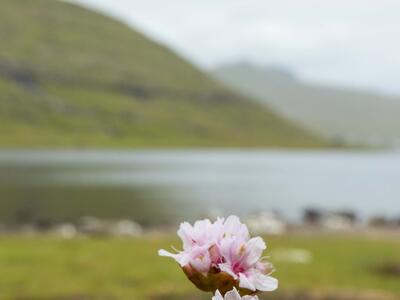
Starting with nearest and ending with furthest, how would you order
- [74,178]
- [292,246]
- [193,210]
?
[292,246] → [193,210] → [74,178]

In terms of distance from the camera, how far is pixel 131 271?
24969 mm

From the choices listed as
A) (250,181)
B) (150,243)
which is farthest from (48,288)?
(250,181)

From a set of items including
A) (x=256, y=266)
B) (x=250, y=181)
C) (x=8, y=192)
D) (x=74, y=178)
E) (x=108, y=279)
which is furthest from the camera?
(x=250, y=181)

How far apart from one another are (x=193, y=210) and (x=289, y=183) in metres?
52.3

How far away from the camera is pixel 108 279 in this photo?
2355 cm

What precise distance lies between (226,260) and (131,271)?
23.4 m

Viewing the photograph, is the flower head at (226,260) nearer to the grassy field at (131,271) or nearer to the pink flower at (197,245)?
the pink flower at (197,245)

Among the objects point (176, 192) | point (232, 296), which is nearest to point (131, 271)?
point (232, 296)

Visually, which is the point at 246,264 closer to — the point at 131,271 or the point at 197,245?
the point at 197,245

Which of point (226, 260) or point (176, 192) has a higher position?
point (226, 260)

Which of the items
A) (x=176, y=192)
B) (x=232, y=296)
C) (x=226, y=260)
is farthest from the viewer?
(x=176, y=192)

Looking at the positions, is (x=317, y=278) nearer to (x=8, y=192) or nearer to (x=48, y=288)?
(x=48, y=288)

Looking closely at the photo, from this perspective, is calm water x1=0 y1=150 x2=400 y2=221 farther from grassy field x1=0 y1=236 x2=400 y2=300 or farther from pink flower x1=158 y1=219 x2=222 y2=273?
pink flower x1=158 y1=219 x2=222 y2=273

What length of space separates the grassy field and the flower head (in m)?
18.0
